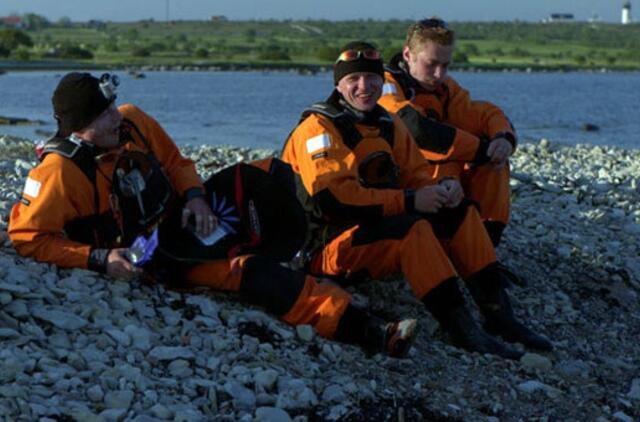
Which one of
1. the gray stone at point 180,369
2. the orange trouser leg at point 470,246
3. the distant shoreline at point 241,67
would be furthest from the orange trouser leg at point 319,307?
the distant shoreline at point 241,67

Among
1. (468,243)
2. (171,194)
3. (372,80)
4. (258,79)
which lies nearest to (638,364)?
(468,243)

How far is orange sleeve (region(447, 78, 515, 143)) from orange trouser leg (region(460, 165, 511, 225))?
443 millimetres

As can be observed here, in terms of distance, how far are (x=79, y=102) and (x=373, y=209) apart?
1770 millimetres

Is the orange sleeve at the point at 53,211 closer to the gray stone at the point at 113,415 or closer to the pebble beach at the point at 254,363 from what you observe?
the pebble beach at the point at 254,363

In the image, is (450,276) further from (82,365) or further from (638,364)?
(82,365)

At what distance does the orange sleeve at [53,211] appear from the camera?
Result: 714cm

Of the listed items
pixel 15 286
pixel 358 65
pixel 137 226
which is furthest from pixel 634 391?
pixel 15 286

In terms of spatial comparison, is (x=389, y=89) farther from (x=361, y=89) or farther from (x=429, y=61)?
(x=361, y=89)

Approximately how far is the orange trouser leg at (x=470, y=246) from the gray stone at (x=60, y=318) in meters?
2.36

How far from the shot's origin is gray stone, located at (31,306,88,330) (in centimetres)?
657

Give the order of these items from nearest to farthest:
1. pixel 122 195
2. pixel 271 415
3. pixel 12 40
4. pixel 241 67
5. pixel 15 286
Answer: pixel 271 415
pixel 15 286
pixel 122 195
pixel 241 67
pixel 12 40

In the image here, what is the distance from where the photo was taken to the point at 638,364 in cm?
811

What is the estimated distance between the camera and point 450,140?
28.5 feet

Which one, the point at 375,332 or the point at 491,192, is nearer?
the point at 375,332
